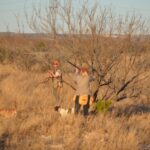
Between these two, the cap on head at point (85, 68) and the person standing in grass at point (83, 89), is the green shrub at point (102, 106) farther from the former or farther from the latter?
the cap on head at point (85, 68)

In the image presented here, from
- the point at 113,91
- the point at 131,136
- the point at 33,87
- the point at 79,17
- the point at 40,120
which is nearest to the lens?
the point at 131,136

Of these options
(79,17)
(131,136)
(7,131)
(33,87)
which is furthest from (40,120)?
(33,87)

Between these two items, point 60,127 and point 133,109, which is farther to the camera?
point 133,109

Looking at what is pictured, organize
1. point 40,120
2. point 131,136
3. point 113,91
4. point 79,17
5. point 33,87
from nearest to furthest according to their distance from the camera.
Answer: point 131,136 < point 40,120 < point 79,17 < point 113,91 < point 33,87

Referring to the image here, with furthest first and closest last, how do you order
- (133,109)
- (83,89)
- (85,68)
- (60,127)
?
(133,109), (85,68), (83,89), (60,127)

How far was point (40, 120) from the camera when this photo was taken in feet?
38.9

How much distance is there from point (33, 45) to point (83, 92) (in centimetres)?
344

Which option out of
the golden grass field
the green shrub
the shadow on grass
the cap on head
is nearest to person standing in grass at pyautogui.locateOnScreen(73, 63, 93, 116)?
the cap on head

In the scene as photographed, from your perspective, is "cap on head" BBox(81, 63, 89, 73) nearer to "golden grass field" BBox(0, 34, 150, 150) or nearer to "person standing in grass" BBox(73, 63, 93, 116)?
"person standing in grass" BBox(73, 63, 93, 116)

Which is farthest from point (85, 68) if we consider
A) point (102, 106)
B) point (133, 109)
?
point (133, 109)

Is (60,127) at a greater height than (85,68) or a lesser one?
lesser

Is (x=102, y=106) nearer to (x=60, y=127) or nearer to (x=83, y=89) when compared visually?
(x=83, y=89)

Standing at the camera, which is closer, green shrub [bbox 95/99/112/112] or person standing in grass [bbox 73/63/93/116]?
person standing in grass [bbox 73/63/93/116]

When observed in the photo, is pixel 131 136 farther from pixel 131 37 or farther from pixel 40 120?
pixel 131 37
